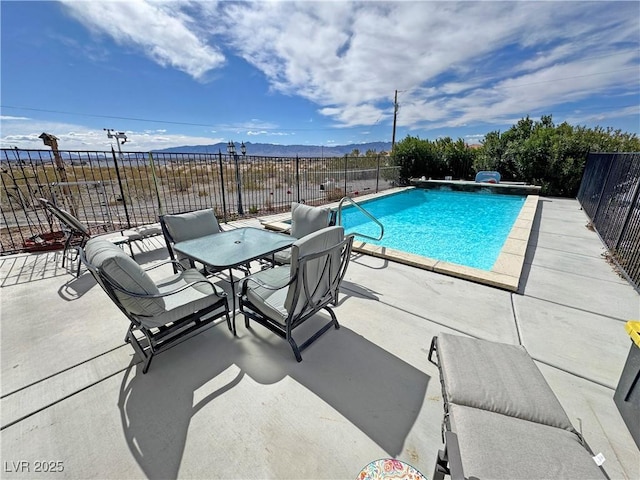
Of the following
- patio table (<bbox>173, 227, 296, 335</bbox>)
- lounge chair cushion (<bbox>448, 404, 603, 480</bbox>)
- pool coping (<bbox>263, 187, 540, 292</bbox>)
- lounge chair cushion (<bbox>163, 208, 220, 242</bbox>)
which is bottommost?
pool coping (<bbox>263, 187, 540, 292</bbox>)

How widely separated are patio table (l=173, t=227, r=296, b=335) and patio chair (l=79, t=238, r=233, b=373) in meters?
0.34

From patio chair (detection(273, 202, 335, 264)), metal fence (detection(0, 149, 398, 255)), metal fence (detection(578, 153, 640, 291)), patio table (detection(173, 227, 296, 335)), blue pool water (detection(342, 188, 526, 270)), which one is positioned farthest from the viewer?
blue pool water (detection(342, 188, 526, 270))

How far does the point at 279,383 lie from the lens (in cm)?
180

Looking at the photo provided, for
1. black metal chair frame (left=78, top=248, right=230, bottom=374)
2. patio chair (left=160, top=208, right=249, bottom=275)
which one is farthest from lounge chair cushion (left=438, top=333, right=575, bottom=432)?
patio chair (left=160, top=208, right=249, bottom=275)

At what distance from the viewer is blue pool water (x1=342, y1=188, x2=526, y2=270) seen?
567 cm

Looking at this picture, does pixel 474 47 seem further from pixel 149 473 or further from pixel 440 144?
pixel 149 473

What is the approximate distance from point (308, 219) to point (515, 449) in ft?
9.28

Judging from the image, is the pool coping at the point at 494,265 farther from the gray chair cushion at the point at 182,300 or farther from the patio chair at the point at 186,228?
the gray chair cushion at the point at 182,300

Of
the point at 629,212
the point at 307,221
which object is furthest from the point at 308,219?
the point at 629,212

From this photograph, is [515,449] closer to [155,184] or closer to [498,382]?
[498,382]

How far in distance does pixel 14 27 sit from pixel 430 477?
7952 millimetres

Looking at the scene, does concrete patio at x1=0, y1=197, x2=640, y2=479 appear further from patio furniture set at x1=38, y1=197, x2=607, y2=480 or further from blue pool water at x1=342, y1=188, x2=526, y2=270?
blue pool water at x1=342, y1=188, x2=526, y2=270

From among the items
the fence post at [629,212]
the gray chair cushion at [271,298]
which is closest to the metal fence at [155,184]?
the gray chair cushion at [271,298]

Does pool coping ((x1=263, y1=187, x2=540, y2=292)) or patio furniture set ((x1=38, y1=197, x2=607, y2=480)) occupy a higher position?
patio furniture set ((x1=38, y1=197, x2=607, y2=480))
